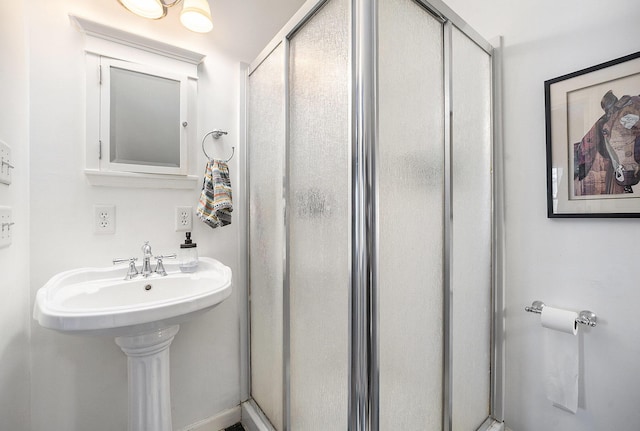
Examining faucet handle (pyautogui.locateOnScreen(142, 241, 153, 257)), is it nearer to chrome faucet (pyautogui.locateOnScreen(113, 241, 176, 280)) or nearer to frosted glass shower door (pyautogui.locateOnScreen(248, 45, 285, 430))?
chrome faucet (pyautogui.locateOnScreen(113, 241, 176, 280))

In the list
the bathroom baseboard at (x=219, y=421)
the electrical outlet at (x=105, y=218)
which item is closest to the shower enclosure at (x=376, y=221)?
the bathroom baseboard at (x=219, y=421)

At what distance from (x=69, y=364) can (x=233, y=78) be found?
1571 mm

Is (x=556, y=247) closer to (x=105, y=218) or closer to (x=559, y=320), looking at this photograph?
(x=559, y=320)

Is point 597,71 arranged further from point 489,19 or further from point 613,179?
point 489,19

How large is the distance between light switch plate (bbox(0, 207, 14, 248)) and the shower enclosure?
0.90 meters

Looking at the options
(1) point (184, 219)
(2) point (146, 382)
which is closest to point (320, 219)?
(1) point (184, 219)

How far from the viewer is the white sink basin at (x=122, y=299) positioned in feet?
2.61

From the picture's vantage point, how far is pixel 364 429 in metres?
0.81

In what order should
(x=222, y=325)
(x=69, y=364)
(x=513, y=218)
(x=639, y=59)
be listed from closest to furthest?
(x=639, y=59), (x=69, y=364), (x=513, y=218), (x=222, y=325)

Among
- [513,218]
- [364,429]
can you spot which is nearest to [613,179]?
[513,218]

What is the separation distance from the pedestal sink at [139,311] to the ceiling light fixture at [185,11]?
1.17 meters

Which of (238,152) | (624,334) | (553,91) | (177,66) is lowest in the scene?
(624,334)

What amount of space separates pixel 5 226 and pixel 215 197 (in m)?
0.70

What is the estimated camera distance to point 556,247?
3.94 feet
